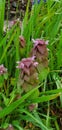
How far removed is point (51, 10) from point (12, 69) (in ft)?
1.60

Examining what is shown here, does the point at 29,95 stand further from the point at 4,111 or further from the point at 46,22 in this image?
the point at 46,22

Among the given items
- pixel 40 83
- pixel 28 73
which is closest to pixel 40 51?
pixel 28 73

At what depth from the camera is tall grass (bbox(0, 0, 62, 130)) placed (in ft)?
5.64

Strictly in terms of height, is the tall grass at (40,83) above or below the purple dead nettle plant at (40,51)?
below

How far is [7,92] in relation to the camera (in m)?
1.86

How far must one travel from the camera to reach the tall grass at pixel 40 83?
1.72 meters

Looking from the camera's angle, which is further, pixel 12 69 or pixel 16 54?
pixel 12 69

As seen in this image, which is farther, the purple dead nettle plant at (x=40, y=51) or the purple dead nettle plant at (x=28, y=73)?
the purple dead nettle plant at (x=40, y=51)

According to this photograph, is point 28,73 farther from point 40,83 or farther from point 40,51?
point 40,83

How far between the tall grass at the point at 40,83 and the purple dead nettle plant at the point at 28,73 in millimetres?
43

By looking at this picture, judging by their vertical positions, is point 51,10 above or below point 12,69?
above

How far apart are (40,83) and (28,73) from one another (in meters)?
0.35

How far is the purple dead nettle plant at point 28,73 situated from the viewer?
1.58 metres

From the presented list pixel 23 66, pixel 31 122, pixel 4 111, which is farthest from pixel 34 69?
pixel 31 122
